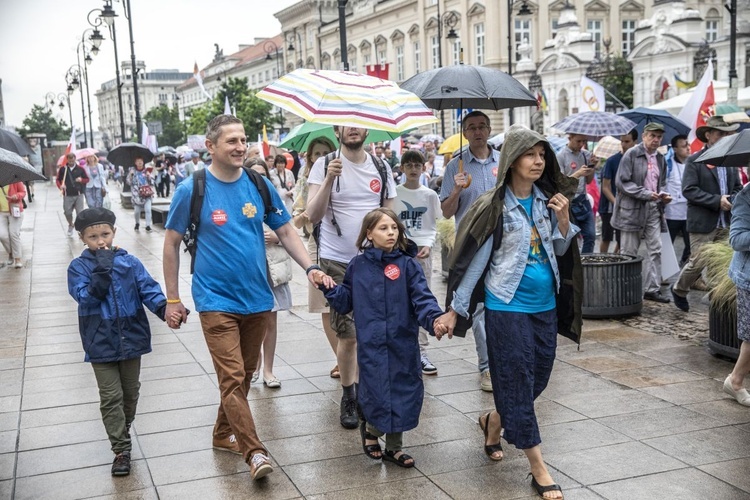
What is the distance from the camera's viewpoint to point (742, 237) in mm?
5500

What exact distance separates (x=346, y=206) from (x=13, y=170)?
1.98 metres

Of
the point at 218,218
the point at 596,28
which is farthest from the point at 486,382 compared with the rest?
the point at 596,28

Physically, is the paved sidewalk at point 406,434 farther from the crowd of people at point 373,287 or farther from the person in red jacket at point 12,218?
the person in red jacket at point 12,218

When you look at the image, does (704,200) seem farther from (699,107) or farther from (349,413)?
(349,413)

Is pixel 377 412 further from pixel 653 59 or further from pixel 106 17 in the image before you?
pixel 653 59

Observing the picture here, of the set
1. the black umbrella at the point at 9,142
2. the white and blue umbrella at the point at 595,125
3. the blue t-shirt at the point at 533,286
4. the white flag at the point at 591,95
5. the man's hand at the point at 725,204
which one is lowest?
the blue t-shirt at the point at 533,286

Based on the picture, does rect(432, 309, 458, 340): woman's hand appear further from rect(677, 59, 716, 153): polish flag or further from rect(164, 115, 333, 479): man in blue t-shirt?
rect(677, 59, 716, 153): polish flag

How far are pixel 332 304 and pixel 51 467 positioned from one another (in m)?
1.80

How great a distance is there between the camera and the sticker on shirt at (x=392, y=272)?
463 cm

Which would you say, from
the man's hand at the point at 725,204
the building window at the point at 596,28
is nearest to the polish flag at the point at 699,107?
the man's hand at the point at 725,204

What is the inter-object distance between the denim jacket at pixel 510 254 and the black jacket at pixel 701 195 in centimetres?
458

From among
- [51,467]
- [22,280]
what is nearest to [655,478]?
[51,467]

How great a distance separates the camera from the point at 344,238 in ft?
18.3

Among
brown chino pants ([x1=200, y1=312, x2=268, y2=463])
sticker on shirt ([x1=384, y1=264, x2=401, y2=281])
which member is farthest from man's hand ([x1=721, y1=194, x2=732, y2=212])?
brown chino pants ([x1=200, y1=312, x2=268, y2=463])
